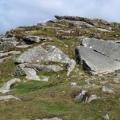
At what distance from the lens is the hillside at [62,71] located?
31.2m

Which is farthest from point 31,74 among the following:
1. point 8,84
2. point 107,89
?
point 107,89

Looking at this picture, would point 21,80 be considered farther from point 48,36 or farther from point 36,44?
point 48,36

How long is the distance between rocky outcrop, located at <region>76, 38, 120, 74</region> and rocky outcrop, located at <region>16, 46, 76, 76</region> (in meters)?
1.65

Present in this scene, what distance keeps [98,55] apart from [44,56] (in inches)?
234

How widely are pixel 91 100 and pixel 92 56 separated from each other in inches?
624

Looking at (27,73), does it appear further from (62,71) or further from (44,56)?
(44,56)

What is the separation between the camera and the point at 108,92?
3388cm

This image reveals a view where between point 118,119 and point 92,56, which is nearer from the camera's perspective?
point 118,119

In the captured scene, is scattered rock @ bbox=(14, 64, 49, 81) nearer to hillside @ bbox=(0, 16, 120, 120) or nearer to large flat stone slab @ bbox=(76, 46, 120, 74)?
hillside @ bbox=(0, 16, 120, 120)

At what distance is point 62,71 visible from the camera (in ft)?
154

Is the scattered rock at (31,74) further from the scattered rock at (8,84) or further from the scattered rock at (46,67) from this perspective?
the scattered rock at (8,84)

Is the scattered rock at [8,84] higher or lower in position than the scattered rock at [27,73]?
lower

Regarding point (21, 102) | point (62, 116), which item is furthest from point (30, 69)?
point (62, 116)

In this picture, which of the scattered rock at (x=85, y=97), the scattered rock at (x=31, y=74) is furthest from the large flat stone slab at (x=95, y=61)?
the scattered rock at (x=85, y=97)
